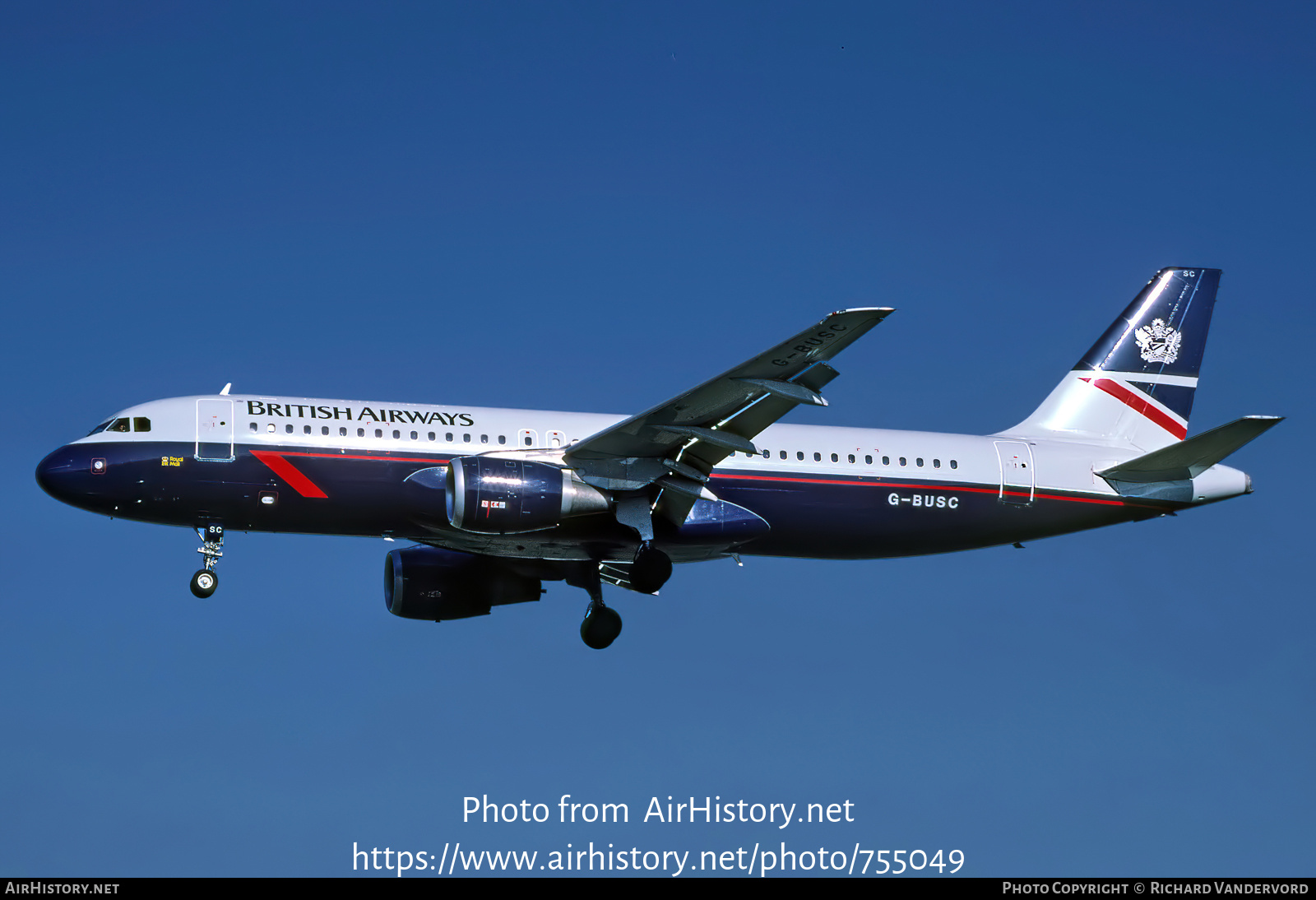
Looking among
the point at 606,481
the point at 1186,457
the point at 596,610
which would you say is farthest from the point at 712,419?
the point at 1186,457

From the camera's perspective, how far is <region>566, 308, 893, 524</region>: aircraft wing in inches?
1131

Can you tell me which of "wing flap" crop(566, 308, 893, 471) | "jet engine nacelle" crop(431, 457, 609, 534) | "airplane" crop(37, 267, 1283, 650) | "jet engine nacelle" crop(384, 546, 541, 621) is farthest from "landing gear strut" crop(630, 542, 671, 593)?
"jet engine nacelle" crop(384, 546, 541, 621)

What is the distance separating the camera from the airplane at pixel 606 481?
32125 millimetres

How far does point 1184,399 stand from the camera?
41.3 m

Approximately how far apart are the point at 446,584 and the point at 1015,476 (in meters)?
14.3

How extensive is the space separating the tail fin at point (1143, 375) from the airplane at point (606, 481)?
2.04 feet

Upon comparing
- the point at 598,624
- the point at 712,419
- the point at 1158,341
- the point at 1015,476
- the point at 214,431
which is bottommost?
the point at 598,624

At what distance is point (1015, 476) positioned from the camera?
3719 cm

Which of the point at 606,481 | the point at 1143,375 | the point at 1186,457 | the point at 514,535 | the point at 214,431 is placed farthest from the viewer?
the point at 1143,375

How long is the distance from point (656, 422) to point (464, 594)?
9168 millimetres

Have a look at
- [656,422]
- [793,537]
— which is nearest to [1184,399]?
[793,537]

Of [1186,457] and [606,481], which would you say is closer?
[606,481]

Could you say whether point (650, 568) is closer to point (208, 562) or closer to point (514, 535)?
point (514, 535)

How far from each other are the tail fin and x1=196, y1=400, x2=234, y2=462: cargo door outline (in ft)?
66.4
